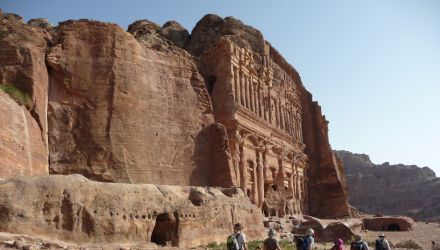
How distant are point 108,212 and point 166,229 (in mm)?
2558

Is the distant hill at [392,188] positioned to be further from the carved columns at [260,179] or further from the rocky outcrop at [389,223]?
the carved columns at [260,179]

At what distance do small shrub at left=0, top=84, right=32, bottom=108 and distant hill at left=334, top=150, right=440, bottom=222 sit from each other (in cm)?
6817

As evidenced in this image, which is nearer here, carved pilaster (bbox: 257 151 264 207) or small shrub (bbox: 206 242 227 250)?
small shrub (bbox: 206 242 227 250)

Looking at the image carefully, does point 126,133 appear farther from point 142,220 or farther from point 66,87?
point 142,220

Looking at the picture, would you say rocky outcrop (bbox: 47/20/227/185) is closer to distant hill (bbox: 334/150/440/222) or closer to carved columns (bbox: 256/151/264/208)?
carved columns (bbox: 256/151/264/208)

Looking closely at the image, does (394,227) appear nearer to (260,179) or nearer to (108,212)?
(260,179)

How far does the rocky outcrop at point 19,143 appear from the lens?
16109mm

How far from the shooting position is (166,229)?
1502 centimetres

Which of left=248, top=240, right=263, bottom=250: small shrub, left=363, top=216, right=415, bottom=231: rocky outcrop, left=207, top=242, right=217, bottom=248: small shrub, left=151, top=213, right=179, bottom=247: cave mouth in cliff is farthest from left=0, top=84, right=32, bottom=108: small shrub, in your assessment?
left=363, top=216, right=415, bottom=231: rocky outcrop

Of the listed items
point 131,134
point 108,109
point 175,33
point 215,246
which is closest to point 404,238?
point 215,246

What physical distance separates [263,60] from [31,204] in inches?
1238

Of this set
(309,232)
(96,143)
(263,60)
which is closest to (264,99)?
(263,60)

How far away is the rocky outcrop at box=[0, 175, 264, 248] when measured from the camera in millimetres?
11820

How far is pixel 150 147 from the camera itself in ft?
77.0
